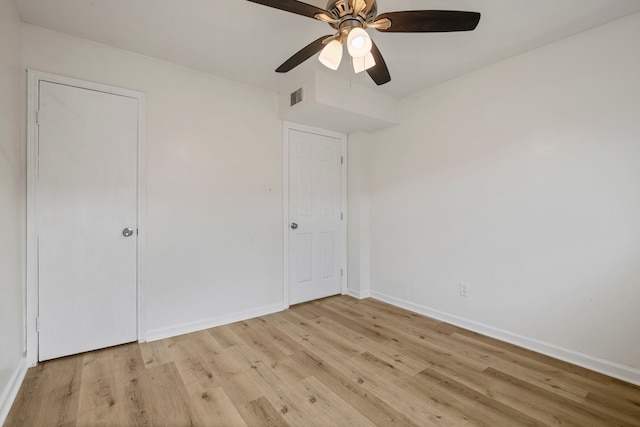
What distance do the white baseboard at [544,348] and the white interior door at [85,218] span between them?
2855 mm

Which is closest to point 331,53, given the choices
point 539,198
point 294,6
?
point 294,6

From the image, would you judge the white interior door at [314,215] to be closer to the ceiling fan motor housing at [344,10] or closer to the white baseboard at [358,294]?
the white baseboard at [358,294]

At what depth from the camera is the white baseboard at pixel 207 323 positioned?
2487 millimetres

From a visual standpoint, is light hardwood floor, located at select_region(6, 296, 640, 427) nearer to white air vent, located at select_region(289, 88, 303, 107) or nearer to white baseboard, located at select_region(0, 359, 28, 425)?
white baseboard, located at select_region(0, 359, 28, 425)

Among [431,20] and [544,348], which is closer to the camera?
[431,20]

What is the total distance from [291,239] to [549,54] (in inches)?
112

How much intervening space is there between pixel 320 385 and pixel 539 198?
7.17 ft

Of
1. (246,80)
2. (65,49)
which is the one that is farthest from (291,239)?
(65,49)

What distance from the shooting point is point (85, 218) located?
222 cm

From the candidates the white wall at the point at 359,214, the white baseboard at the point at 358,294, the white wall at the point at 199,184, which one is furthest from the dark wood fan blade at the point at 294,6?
the white baseboard at the point at 358,294

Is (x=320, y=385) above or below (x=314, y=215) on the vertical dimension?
below

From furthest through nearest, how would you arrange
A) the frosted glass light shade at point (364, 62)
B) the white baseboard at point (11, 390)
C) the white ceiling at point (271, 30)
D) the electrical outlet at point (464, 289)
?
1. the electrical outlet at point (464, 289)
2. the white ceiling at point (271, 30)
3. the frosted glass light shade at point (364, 62)
4. the white baseboard at point (11, 390)

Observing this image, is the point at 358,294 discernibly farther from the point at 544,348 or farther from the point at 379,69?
the point at 379,69

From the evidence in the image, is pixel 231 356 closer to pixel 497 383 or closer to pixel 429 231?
pixel 497 383
